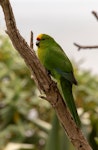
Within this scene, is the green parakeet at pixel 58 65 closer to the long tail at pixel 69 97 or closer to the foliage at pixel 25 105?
the long tail at pixel 69 97

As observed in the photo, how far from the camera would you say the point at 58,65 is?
993 mm

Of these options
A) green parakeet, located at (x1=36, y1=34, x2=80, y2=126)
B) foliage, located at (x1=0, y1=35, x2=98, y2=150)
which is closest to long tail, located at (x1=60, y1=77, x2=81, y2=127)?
green parakeet, located at (x1=36, y1=34, x2=80, y2=126)

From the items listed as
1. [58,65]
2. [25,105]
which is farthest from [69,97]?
[25,105]

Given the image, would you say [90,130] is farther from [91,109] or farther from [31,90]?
[31,90]

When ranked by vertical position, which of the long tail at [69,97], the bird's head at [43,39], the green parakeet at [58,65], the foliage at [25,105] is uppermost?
the bird's head at [43,39]

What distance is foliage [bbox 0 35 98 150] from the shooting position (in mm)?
2143

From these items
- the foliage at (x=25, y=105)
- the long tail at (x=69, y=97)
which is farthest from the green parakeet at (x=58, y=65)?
the foliage at (x=25, y=105)

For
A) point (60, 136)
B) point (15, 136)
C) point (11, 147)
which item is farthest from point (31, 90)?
point (60, 136)

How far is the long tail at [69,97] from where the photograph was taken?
3.12 feet

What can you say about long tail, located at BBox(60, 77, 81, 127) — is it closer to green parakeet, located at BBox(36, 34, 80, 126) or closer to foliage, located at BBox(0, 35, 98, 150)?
green parakeet, located at BBox(36, 34, 80, 126)

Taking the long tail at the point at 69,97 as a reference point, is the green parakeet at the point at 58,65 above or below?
above

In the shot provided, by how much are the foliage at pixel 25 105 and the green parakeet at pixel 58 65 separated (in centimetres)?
96

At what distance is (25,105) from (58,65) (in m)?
1.24

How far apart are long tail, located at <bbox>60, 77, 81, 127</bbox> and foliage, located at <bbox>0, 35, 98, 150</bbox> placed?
962 millimetres
